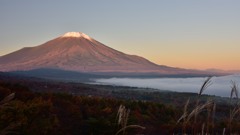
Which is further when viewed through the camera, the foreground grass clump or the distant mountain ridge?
the distant mountain ridge

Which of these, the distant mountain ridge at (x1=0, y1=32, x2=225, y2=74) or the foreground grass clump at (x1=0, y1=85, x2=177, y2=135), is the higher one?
the distant mountain ridge at (x1=0, y1=32, x2=225, y2=74)

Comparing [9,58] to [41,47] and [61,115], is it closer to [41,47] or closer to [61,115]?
[41,47]

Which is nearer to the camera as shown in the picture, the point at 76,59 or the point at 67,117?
the point at 67,117

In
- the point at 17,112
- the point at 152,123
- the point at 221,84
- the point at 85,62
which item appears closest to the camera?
the point at 17,112

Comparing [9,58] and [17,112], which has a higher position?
[9,58]

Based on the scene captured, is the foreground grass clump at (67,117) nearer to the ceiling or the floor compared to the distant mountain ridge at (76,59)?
nearer to the floor

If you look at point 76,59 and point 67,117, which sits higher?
point 76,59

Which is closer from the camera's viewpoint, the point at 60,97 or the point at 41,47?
the point at 60,97

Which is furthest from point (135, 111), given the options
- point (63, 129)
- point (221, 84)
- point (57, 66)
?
point (57, 66)
